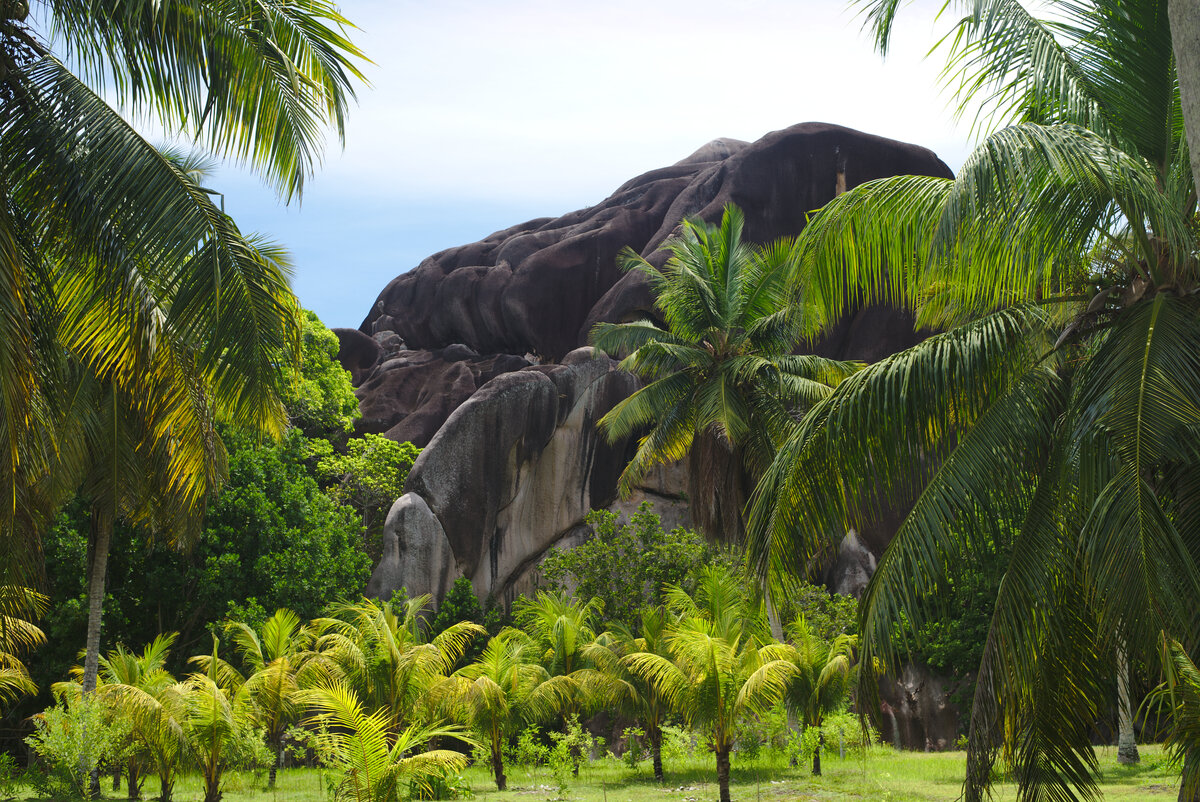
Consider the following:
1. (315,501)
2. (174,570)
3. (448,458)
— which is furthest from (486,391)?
(174,570)

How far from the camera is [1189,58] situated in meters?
4.75


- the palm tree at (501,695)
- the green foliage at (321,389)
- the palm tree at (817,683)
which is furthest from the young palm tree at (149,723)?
the green foliage at (321,389)

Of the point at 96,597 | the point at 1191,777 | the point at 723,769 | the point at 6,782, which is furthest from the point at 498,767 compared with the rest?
the point at 1191,777

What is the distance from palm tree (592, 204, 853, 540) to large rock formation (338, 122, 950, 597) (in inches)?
51.4

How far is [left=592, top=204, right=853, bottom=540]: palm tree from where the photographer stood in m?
19.8

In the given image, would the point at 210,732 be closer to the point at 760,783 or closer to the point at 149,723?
the point at 149,723

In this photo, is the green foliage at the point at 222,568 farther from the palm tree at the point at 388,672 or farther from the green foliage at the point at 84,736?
the green foliage at the point at 84,736

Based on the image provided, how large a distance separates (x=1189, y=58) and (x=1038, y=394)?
3.18 m

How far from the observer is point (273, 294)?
6.84 meters

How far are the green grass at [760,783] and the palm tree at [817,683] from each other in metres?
0.93

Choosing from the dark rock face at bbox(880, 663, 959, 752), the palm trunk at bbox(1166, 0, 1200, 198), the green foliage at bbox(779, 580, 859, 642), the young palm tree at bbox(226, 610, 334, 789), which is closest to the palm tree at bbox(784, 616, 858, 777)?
the green foliage at bbox(779, 580, 859, 642)

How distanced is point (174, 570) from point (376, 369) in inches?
768

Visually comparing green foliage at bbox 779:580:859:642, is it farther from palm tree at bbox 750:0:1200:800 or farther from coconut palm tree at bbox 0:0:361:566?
coconut palm tree at bbox 0:0:361:566

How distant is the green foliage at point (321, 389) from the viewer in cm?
2761
